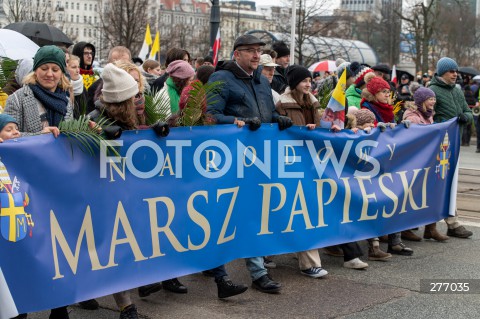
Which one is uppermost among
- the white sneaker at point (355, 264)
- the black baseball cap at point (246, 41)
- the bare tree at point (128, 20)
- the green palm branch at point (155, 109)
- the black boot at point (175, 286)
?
the bare tree at point (128, 20)

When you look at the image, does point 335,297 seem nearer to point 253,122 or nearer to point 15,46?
point 253,122

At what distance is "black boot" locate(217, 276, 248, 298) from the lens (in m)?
6.70

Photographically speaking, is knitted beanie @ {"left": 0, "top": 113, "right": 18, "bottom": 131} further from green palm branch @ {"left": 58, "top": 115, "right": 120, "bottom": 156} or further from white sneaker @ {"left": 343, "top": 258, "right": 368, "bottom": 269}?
white sneaker @ {"left": 343, "top": 258, "right": 368, "bottom": 269}

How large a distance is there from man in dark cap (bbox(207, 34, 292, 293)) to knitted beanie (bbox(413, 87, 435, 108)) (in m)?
2.34

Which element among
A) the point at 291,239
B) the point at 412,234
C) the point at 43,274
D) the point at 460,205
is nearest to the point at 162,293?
the point at 291,239

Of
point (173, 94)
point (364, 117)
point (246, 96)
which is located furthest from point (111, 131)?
point (364, 117)

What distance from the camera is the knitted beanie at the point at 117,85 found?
6066 millimetres

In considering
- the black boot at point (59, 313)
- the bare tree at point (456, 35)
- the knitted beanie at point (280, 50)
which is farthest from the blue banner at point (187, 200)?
the bare tree at point (456, 35)

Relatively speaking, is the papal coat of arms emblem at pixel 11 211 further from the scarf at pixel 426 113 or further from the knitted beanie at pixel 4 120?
the scarf at pixel 426 113

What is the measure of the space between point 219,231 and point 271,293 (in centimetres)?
70

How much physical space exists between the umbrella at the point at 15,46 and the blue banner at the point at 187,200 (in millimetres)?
4712

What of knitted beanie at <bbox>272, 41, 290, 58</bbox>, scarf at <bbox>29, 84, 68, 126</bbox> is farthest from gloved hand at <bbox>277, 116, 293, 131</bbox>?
knitted beanie at <bbox>272, 41, 290, 58</bbox>

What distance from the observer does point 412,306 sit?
21.6 ft

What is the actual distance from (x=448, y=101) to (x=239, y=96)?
3.43 metres
